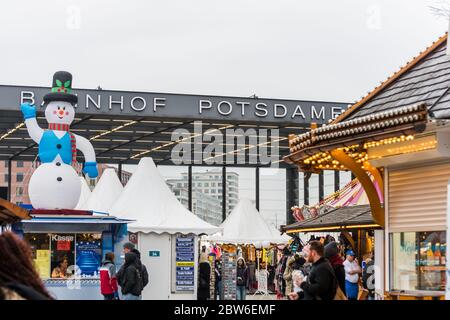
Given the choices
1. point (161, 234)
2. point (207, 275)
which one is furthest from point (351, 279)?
point (161, 234)

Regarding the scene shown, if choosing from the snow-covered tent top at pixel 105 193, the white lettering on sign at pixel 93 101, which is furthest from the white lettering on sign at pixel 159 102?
the snow-covered tent top at pixel 105 193

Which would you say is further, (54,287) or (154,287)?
(154,287)

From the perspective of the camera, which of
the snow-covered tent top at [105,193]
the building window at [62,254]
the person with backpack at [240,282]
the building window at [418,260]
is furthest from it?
the snow-covered tent top at [105,193]

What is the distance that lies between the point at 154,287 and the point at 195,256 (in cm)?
138

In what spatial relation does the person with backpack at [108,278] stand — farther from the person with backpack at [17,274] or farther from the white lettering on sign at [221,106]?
the white lettering on sign at [221,106]

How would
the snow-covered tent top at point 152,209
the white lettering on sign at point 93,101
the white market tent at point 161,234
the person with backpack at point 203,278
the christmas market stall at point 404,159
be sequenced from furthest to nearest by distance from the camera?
the white lettering on sign at point 93,101
the snow-covered tent top at point 152,209
the white market tent at point 161,234
the person with backpack at point 203,278
the christmas market stall at point 404,159

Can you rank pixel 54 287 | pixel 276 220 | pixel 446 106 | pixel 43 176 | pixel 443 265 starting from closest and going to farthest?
pixel 446 106, pixel 443 265, pixel 54 287, pixel 43 176, pixel 276 220

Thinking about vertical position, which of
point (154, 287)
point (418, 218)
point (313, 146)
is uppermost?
point (313, 146)

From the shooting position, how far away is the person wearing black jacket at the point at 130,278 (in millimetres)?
16609

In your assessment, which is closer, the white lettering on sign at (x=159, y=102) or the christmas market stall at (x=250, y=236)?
the white lettering on sign at (x=159, y=102)

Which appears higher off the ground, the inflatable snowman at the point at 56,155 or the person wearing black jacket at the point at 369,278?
the inflatable snowman at the point at 56,155

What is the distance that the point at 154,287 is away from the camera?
82.9 ft

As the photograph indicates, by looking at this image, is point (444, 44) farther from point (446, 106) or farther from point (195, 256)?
point (195, 256)
